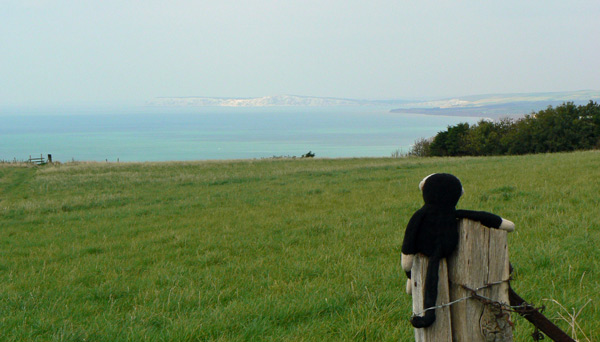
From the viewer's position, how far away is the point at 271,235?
33.2 feet

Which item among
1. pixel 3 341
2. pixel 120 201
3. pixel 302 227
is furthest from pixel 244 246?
pixel 120 201

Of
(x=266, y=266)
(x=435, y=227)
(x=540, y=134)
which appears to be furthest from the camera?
(x=540, y=134)

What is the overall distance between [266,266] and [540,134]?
226 feet

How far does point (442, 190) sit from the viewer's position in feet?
7.88

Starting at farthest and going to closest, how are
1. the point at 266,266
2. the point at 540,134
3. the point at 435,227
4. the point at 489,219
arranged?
1. the point at 540,134
2. the point at 266,266
3. the point at 435,227
4. the point at 489,219

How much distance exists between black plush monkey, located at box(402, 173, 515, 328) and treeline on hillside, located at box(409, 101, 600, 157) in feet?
222

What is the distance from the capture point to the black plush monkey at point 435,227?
2307 millimetres

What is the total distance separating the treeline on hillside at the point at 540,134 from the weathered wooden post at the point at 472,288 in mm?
67664

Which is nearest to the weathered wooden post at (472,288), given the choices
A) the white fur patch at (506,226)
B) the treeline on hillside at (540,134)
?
the white fur patch at (506,226)

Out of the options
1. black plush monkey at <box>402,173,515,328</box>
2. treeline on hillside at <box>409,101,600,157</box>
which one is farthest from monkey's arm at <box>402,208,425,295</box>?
treeline on hillside at <box>409,101,600,157</box>

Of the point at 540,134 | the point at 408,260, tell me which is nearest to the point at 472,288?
the point at 408,260

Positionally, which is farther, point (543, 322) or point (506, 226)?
point (543, 322)

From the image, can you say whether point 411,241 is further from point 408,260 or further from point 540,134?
point 540,134

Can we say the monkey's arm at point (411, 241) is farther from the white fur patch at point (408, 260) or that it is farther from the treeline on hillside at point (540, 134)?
the treeline on hillside at point (540, 134)
